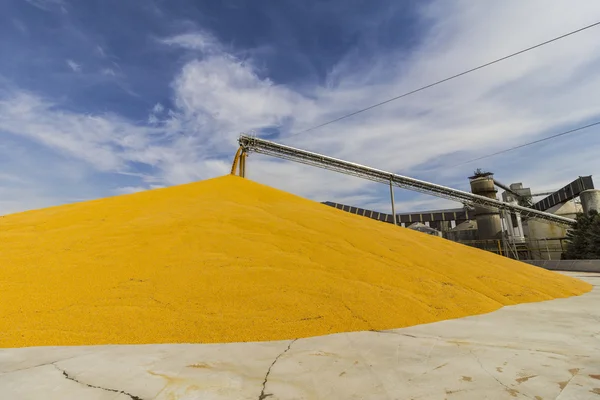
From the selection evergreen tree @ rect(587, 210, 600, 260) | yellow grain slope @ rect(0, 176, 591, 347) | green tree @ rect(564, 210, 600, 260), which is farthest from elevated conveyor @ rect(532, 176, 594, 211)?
yellow grain slope @ rect(0, 176, 591, 347)

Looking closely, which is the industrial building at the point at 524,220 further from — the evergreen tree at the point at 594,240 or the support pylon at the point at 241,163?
the support pylon at the point at 241,163

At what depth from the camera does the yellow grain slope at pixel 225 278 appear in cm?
352

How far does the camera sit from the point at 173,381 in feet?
7.04

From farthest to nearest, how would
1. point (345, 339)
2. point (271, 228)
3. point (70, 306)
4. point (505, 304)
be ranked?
point (271, 228) → point (505, 304) → point (70, 306) → point (345, 339)

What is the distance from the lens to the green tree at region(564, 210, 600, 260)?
1769cm

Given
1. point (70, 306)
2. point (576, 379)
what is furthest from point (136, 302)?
point (576, 379)

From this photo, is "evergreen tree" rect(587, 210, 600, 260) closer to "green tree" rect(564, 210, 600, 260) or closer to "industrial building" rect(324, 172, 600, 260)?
"green tree" rect(564, 210, 600, 260)

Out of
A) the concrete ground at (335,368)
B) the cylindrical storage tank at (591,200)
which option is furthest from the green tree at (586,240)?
the concrete ground at (335,368)

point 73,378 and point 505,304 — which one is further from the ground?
point 73,378

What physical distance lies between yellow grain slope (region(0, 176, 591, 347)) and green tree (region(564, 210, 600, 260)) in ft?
50.5

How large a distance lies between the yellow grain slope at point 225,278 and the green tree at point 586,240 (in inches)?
607

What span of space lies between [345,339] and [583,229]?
988 inches

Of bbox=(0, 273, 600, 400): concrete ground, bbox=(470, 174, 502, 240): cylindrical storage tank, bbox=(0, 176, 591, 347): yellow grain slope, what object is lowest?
bbox=(0, 273, 600, 400): concrete ground

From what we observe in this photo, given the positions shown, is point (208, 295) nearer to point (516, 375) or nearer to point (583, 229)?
point (516, 375)
